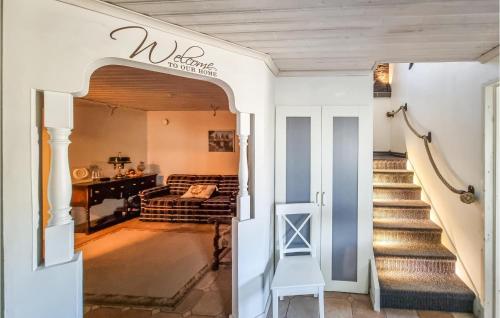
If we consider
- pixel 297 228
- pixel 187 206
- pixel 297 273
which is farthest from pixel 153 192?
pixel 297 273

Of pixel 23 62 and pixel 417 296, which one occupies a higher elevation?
pixel 23 62

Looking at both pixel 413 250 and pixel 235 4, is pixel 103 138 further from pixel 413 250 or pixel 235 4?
pixel 413 250

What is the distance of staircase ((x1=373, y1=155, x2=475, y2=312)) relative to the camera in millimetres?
2611

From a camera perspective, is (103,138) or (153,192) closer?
(103,138)

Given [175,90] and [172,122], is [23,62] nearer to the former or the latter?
[175,90]

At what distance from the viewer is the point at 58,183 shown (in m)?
1.48

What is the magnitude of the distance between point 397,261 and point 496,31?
7.27 feet

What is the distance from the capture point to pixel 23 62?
1338mm

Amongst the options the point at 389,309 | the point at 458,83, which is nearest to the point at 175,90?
the point at 458,83

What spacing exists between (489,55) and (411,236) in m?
1.95

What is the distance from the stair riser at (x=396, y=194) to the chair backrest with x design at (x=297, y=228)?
1.29 m

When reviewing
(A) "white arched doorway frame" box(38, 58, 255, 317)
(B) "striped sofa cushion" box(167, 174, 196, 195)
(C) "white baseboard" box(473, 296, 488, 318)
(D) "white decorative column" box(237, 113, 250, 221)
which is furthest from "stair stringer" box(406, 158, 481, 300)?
(B) "striped sofa cushion" box(167, 174, 196, 195)

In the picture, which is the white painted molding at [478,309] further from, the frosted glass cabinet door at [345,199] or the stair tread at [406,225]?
the frosted glass cabinet door at [345,199]

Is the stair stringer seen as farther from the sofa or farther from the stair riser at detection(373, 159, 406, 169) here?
the sofa
